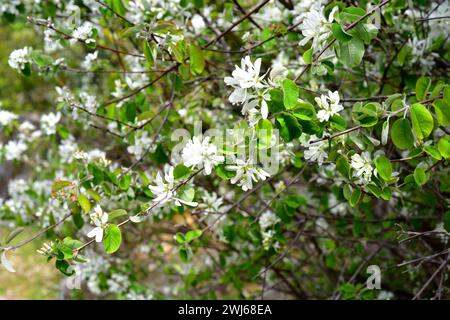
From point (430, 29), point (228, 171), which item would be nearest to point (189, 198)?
point (228, 171)

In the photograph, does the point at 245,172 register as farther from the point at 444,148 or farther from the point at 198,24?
the point at 198,24

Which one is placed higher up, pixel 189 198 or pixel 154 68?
pixel 154 68

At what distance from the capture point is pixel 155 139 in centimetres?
223

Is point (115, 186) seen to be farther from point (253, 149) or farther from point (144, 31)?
point (253, 149)

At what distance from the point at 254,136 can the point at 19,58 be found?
126 cm

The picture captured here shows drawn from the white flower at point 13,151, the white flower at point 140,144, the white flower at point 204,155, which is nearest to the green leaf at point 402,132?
the white flower at point 204,155

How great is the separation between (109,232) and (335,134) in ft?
2.36

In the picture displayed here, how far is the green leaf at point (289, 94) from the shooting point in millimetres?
1396

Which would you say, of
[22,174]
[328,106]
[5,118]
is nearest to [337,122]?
[328,106]

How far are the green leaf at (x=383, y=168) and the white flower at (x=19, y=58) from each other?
4.89 feet

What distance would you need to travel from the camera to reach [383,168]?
156cm

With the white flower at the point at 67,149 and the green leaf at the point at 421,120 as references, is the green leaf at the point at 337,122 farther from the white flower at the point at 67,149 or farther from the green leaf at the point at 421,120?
the white flower at the point at 67,149

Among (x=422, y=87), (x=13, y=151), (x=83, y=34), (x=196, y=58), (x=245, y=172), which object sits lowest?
(x=245, y=172)

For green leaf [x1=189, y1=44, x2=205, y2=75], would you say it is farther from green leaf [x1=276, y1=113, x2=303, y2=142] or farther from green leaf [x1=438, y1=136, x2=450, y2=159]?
green leaf [x1=438, y1=136, x2=450, y2=159]
